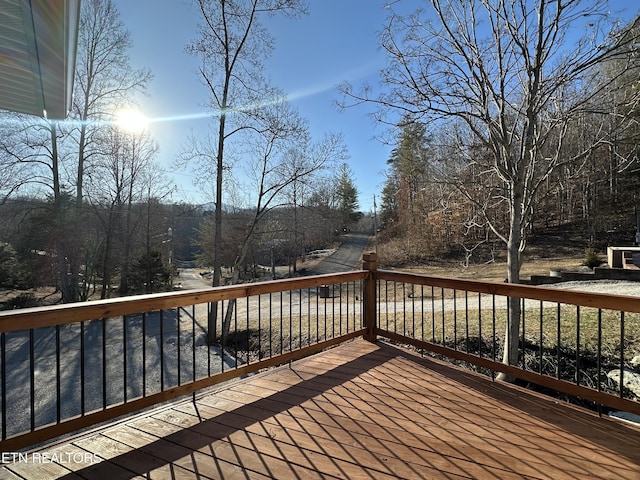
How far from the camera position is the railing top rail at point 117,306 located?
162cm

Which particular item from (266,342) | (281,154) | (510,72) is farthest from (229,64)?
(510,72)

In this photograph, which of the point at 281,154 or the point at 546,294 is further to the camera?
the point at 281,154

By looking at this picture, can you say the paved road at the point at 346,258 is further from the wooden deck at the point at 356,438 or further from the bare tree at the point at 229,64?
the wooden deck at the point at 356,438

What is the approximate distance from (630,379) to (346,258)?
→ 63.3ft

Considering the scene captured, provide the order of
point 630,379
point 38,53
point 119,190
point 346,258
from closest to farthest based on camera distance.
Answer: point 38,53 → point 630,379 → point 119,190 → point 346,258

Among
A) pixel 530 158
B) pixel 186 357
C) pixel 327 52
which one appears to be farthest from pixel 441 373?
pixel 327 52

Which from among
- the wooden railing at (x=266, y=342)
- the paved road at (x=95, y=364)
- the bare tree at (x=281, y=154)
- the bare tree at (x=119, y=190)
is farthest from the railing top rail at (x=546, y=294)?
the bare tree at (x=119, y=190)

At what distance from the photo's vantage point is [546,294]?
7.73ft

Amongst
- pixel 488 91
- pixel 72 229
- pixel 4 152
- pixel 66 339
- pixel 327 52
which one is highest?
pixel 327 52

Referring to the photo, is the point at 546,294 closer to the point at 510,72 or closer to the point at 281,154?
the point at 510,72

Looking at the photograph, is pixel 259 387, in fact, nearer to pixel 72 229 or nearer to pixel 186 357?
pixel 186 357

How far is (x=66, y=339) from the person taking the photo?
A: 9547 mm

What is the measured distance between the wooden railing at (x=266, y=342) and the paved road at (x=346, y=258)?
819cm

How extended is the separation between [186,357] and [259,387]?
5845mm
